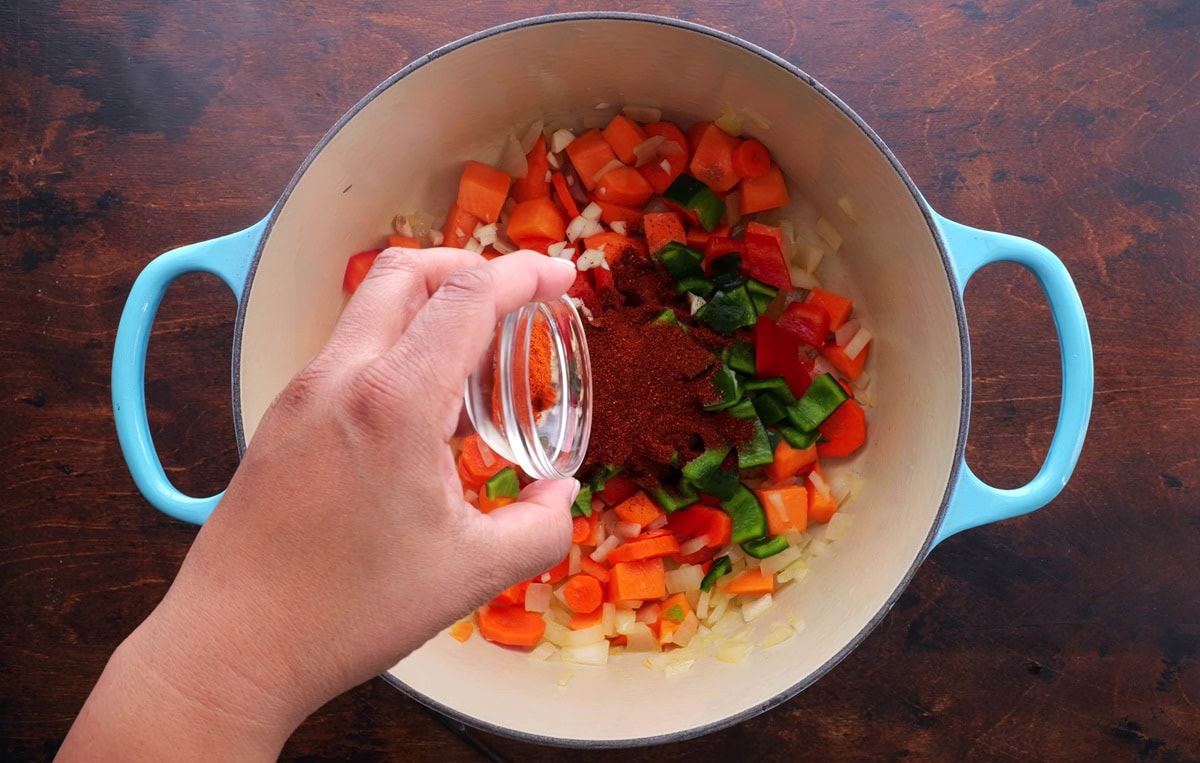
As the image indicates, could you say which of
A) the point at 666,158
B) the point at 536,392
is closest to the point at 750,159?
the point at 666,158

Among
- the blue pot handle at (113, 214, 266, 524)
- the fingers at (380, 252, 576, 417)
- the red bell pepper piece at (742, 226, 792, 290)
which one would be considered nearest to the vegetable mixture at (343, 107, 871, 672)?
the red bell pepper piece at (742, 226, 792, 290)

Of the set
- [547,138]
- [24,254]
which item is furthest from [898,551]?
[24,254]

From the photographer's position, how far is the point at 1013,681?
2.03 meters

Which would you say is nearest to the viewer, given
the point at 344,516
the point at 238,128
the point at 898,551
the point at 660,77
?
the point at 344,516

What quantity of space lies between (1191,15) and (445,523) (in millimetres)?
2185

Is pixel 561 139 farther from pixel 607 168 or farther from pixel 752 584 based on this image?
pixel 752 584

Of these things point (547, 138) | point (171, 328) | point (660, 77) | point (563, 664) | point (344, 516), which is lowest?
point (563, 664)

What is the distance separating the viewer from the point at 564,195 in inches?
80.1

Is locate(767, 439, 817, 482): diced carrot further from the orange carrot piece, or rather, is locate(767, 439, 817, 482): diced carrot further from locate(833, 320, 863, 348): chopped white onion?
the orange carrot piece

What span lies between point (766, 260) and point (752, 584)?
2.58ft

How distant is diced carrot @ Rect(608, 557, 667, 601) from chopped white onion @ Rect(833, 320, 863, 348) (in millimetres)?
707

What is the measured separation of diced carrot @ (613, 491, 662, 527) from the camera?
1.93 m

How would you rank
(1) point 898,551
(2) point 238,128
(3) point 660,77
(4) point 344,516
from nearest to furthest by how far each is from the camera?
1. (4) point 344,516
2. (1) point 898,551
3. (3) point 660,77
4. (2) point 238,128

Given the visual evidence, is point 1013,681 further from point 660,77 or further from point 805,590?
point 660,77
